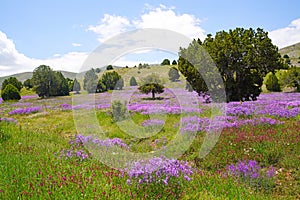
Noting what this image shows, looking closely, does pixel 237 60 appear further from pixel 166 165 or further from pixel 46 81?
pixel 46 81

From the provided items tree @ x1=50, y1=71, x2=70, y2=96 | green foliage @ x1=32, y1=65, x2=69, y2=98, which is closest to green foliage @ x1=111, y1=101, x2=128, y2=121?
green foliage @ x1=32, y1=65, x2=69, y2=98

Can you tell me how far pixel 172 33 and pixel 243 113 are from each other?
6.06 meters

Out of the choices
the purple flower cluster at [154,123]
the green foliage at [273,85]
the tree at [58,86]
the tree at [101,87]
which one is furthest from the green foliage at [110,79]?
the purple flower cluster at [154,123]

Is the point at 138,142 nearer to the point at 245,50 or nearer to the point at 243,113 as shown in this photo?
the point at 243,113

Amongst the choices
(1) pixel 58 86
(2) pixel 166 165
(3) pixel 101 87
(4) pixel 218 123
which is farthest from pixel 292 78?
(2) pixel 166 165

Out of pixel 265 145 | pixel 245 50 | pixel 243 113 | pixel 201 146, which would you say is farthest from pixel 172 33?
pixel 245 50

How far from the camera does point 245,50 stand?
19.0 m

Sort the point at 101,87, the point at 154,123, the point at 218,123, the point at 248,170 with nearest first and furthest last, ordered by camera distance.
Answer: the point at 248,170 → the point at 218,123 → the point at 154,123 → the point at 101,87

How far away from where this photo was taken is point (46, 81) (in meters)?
38.8

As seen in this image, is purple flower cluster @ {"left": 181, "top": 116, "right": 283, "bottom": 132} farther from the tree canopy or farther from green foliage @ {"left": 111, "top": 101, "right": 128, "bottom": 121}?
the tree canopy

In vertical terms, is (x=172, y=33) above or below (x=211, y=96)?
above

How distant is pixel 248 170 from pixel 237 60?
14679 mm

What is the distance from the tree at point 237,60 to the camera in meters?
19.0

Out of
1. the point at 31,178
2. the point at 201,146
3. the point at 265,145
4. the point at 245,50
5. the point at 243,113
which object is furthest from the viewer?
the point at 245,50
